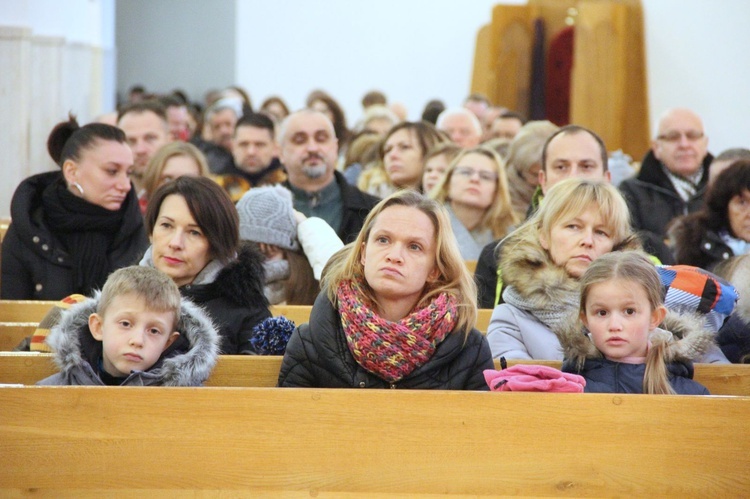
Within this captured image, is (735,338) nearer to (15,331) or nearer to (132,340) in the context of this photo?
(132,340)

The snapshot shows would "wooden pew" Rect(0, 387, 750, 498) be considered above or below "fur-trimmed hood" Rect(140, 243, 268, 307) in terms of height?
below

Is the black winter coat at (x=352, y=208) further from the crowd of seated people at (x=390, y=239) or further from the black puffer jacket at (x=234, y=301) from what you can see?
the black puffer jacket at (x=234, y=301)

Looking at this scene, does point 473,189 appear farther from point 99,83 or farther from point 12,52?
point 99,83

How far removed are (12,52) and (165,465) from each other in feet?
20.5

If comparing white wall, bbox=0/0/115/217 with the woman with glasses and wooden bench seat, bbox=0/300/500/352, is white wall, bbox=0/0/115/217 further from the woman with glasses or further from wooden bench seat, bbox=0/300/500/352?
wooden bench seat, bbox=0/300/500/352

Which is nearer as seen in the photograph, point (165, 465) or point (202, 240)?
point (165, 465)

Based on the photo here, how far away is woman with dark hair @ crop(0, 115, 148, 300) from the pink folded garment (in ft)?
6.85

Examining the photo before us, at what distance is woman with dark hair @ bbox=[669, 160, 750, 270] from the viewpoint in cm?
441

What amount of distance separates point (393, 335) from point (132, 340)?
0.66 m

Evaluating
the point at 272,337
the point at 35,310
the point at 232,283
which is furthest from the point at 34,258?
the point at 272,337

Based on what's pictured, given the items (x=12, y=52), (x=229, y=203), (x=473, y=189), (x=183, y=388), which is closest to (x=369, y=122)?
(x=12, y=52)

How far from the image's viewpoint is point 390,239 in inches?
120

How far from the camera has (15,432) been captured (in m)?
2.54

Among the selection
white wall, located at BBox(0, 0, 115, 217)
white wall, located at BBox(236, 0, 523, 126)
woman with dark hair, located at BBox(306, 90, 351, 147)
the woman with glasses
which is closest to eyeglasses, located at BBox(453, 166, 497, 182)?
the woman with glasses
